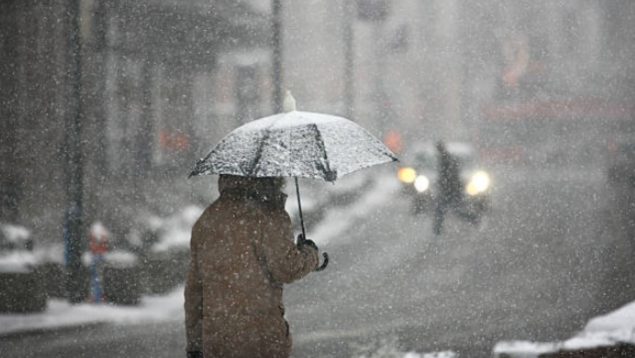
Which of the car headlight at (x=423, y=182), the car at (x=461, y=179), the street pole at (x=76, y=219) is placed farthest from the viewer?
the car headlight at (x=423, y=182)

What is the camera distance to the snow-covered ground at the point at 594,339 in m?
6.00

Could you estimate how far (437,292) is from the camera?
1037 cm

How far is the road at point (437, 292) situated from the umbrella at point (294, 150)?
370 cm

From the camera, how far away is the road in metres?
7.28

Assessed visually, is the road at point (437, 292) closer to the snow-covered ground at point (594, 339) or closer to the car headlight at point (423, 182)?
the snow-covered ground at point (594, 339)

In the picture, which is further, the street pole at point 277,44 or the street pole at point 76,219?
the street pole at point 277,44

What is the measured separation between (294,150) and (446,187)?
15322 mm

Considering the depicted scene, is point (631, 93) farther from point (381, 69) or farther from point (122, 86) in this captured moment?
point (122, 86)

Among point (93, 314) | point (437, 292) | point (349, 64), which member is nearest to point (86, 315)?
point (93, 314)

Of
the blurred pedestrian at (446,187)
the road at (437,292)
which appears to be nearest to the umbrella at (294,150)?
the road at (437,292)

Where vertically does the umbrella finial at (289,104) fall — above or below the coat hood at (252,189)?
above

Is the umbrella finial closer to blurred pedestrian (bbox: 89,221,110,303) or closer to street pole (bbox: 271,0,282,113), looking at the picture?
blurred pedestrian (bbox: 89,221,110,303)

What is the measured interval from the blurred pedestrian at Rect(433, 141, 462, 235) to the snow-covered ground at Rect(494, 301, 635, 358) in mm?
8966

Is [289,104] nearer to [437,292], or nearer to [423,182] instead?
[437,292]
